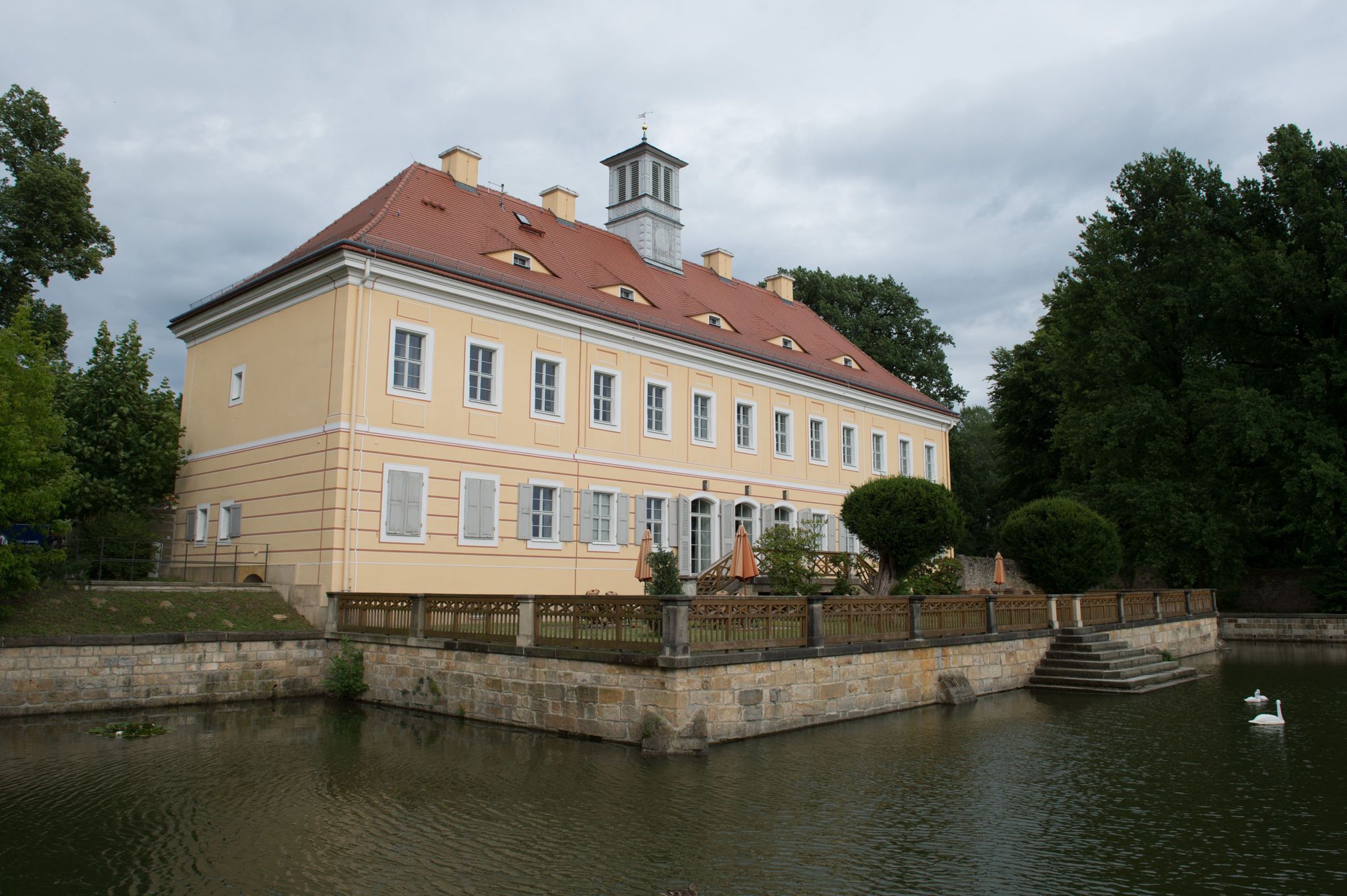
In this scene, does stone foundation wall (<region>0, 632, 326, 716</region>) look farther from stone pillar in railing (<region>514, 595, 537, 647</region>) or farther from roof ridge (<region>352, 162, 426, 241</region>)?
roof ridge (<region>352, 162, 426, 241</region>)

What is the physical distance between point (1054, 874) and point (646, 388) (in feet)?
62.4

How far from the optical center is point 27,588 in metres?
15.1

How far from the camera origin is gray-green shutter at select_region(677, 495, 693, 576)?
82.2 feet

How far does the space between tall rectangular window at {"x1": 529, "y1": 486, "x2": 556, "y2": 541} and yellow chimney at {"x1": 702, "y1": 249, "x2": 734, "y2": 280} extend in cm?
1521

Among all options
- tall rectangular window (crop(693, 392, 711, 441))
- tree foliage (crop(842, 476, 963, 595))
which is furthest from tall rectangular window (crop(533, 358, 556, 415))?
tree foliage (crop(842, 476, 963, 595))

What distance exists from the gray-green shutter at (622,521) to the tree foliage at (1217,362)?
18.5 meters

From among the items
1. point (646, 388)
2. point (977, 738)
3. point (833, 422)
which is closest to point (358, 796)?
point (977, 738)

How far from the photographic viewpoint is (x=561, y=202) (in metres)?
29.0


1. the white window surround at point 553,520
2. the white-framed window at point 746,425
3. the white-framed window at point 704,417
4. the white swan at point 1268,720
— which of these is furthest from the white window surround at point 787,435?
the white swan at point 1268,720

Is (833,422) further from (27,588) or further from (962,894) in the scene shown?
(962,894)

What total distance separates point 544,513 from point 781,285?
1921cm

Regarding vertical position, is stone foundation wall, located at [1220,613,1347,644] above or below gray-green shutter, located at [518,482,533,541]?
below

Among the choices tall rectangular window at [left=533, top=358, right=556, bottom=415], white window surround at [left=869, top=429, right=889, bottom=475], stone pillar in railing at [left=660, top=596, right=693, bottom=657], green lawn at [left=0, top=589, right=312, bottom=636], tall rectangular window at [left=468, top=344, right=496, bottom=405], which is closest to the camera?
stone pillar in railing at [left=660, top=596, right=693, bottom=657]

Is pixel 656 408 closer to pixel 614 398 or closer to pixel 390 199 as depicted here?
pixel 614 398
